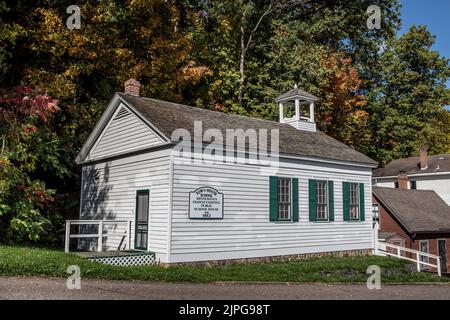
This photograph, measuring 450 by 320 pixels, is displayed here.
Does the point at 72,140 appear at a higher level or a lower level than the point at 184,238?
higher

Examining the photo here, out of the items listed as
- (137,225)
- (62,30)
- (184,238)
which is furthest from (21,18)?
(184,238)

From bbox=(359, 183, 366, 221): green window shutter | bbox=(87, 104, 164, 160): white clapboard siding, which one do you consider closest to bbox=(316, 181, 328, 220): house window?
bbox=(359, 183, 366, 221): green window shutter

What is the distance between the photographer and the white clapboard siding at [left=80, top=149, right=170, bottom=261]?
1463 cm

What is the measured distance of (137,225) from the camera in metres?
16.0

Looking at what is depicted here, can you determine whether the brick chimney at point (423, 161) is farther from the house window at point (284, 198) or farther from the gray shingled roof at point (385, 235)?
the house window at point (284, 198)

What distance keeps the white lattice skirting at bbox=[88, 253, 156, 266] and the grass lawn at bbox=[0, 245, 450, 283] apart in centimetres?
92

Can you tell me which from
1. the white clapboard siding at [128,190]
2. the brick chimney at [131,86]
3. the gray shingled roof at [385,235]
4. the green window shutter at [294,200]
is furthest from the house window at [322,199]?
the gray shingled roof at [385,235]

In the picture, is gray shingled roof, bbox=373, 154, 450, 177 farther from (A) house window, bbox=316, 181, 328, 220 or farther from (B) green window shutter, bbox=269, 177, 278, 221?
(B) green window shutter, bbox=269, 177, 278, 221

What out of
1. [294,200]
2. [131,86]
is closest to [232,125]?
[294,200]

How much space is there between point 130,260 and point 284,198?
21.5ft

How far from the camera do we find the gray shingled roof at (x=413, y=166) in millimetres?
39781

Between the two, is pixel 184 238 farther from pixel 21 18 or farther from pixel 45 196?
pixel 21 18
